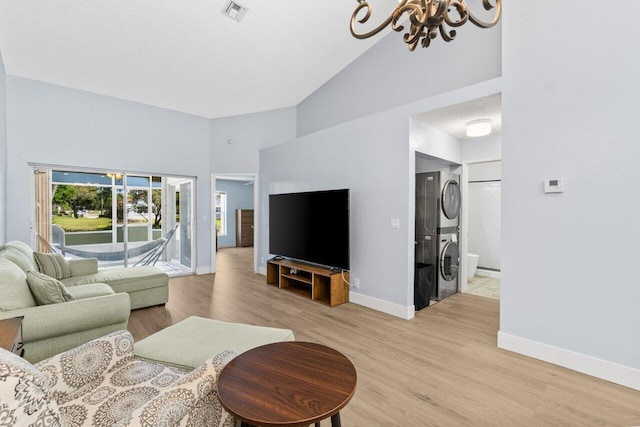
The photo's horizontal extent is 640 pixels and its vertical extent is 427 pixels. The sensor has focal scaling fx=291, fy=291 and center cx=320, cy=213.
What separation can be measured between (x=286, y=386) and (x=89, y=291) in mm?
2744

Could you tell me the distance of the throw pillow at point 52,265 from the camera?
328 cm

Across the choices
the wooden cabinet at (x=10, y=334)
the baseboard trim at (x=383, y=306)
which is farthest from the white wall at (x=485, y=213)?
the wooden cabinet at (x=10, y=334)

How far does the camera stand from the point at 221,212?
9992 millimetres

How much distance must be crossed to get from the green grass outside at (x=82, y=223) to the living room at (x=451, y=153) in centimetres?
49

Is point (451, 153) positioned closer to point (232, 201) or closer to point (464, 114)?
point (464, 114)

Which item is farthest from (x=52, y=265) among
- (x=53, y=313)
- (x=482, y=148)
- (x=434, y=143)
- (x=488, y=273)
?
(x=488, y=273)

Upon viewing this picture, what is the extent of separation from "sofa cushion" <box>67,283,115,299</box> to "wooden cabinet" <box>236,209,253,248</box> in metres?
6.81

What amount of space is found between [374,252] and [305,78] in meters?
3.10

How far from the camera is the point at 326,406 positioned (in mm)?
1080

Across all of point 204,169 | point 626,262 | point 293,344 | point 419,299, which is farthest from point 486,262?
point 204,169

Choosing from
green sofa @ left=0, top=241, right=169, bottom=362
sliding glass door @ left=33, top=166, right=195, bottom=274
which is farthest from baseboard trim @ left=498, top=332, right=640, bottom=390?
sliding glass door @ left=33, top=166, right=195, bottom=274

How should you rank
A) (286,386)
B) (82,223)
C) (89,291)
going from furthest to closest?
(82,223) → (89,291) → (286,386)

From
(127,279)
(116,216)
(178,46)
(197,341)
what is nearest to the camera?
(197,341)

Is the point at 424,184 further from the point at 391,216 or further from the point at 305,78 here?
the point at 305,78
